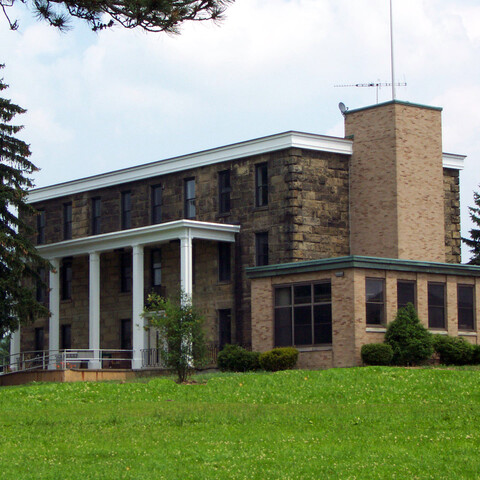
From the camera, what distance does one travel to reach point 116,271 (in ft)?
157

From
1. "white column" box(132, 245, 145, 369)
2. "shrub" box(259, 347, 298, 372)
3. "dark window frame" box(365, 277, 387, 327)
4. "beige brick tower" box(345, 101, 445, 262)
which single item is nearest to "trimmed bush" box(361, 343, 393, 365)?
"dark window frame" box(365, 277, 387, 327)

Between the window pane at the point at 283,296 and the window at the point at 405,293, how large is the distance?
155 inches

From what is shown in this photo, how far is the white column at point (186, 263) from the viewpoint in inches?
1570

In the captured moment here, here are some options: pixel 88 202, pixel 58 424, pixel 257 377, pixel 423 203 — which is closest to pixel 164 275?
pixel 88 202

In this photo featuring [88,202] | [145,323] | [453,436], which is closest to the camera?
[453,436]

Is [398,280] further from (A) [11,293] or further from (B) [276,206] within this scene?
(A) [11,293]

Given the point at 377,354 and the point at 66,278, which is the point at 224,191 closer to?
the point at 66,278

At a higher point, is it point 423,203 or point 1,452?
point 423,203

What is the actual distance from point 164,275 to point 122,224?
4.01 meters

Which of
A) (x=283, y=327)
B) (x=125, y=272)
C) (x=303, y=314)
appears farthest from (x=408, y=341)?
(x=125, y=272)

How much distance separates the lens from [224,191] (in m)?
43.4

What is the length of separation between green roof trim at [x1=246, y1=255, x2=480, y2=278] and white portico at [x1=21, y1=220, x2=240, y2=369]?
11.6 ft

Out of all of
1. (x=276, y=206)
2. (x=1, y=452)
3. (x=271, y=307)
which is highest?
(x=276, y=206)

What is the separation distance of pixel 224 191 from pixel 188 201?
225 cm
